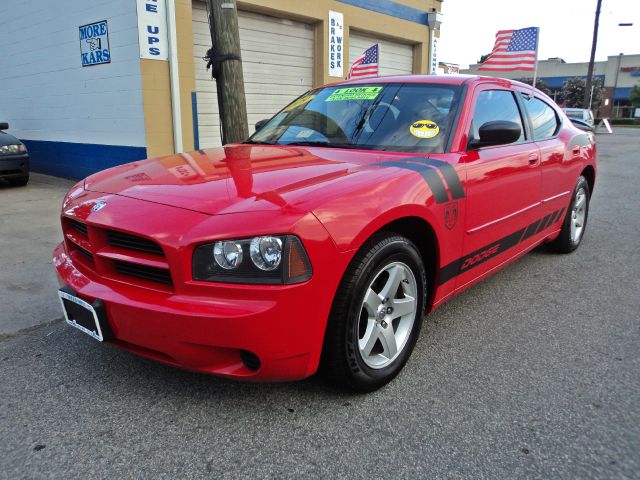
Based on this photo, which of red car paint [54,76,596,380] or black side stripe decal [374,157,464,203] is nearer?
red car paint [54,76,596,380]

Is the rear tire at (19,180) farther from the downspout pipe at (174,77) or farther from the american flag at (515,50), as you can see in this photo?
the american flag at (515,50)

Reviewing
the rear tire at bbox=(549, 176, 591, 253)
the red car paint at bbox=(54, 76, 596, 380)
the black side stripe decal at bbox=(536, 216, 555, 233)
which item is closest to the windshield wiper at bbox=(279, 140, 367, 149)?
the red car paint at bbox=(54, 76, 596, 380)

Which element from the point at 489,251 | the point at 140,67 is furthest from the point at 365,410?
the point at 140,67

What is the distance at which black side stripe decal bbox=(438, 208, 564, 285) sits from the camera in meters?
2.98

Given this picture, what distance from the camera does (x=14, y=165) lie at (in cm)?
835

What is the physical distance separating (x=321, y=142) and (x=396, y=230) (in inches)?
40.4

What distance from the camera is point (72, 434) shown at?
7.29 ft

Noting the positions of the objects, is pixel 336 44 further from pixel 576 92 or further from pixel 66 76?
pixel 576 92

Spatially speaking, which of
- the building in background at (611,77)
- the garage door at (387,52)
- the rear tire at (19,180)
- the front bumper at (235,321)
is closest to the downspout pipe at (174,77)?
the rear tire at (19,180)

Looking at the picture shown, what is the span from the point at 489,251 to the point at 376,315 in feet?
4.06

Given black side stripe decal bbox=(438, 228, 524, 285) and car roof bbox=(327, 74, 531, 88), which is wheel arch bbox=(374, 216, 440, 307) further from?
car roof bbox=(327, 74, 531, 88)

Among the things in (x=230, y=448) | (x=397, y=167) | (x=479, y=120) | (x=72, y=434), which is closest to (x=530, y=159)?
(x=479, y=120)

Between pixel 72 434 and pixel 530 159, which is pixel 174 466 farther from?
pixel 530 159

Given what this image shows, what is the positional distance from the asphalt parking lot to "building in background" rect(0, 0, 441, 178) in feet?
16.2
